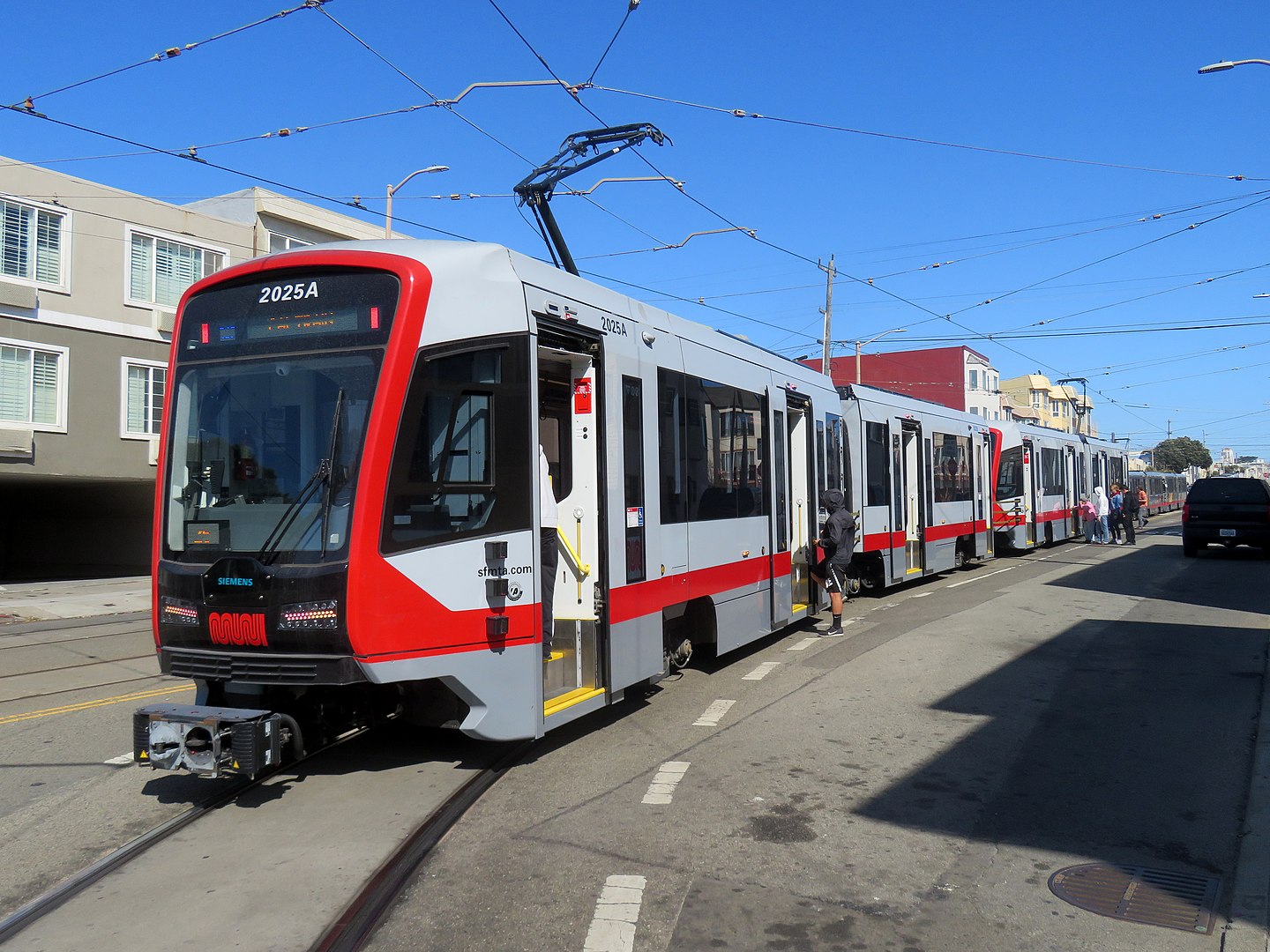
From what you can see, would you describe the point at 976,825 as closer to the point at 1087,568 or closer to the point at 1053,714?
the point at 1053,714

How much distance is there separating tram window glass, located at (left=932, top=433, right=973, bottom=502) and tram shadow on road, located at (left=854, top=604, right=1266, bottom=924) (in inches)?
348

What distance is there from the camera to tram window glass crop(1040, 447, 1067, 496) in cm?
2761

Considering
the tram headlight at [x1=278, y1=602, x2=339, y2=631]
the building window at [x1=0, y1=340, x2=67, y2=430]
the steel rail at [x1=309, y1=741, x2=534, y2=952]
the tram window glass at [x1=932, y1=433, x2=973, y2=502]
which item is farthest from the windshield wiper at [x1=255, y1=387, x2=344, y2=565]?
the building window at [x1=0, y1=340, x2=67, y2=430]

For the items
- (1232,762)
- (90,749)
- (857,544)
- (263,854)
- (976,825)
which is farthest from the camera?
(857,544)

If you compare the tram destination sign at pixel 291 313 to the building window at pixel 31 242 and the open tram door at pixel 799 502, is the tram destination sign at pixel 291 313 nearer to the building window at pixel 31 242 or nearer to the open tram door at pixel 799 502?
the open tram door at pixel 799 502

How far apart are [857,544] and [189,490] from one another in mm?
10664

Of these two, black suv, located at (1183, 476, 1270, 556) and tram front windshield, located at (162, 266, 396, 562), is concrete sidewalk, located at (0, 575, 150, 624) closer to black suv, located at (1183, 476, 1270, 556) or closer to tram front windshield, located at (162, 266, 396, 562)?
tram front windshield, located at (162, 266, 396, 562)

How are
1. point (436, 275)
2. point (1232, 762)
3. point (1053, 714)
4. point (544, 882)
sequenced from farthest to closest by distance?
point (1053, 714) < point (1232, 762) < point (436, 275) < point (544, 882)

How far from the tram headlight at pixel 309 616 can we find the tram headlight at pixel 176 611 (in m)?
0.69

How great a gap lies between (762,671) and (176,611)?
5698 millimetres

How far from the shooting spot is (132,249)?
76.5 ft

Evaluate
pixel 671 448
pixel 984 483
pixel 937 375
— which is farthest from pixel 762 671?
pixel 937 375

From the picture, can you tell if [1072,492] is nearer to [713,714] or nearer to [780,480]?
[780,480]

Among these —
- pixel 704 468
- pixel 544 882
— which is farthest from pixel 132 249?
pixel 544 882
